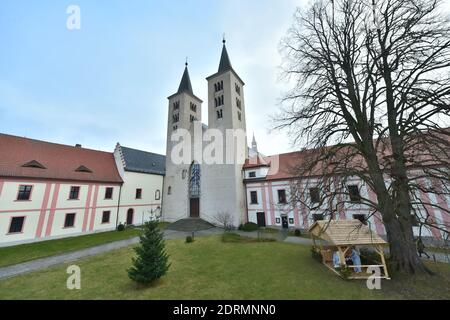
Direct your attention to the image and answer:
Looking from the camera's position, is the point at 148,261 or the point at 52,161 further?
the point at 52,161

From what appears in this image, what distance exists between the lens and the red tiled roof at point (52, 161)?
56.9 feet

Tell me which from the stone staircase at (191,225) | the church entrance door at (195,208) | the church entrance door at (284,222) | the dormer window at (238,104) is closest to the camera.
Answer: the church entrance door at (284,222)

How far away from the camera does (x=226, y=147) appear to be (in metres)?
25.2

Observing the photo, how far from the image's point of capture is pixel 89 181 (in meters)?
21.6

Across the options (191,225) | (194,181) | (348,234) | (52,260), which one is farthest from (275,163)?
(52,260)

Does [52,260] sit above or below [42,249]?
below

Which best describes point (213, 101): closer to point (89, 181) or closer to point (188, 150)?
point (188, 150)

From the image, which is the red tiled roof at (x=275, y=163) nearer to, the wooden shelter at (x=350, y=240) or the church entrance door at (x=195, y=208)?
the church entrance door at (x=195, y=208)

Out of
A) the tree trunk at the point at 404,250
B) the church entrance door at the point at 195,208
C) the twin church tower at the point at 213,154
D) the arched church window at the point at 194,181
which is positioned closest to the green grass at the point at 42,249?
the church entrance door at the point at 195,208

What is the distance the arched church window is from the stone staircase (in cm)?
394

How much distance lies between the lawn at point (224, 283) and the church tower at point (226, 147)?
11.6 meters

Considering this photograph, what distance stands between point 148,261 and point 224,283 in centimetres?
351

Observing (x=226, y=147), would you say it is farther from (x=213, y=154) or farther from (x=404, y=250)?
(x=404, y=250)
